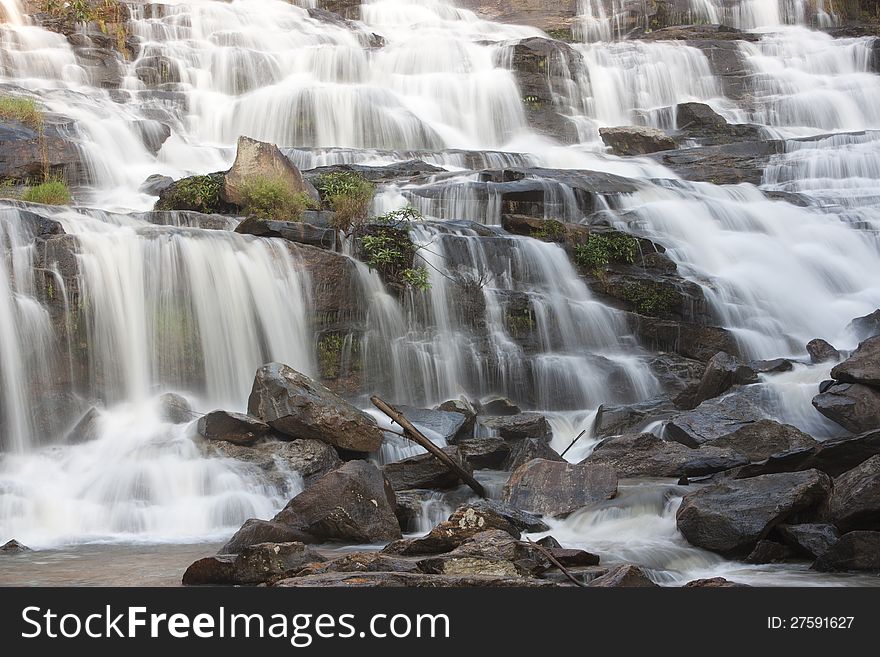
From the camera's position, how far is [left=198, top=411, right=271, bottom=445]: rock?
10.3m

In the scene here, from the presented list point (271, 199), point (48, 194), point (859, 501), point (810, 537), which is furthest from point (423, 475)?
point (48, 194)

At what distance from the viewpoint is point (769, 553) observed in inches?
287

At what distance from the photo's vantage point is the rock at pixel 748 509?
24.3ft

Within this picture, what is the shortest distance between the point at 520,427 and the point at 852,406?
380 cm

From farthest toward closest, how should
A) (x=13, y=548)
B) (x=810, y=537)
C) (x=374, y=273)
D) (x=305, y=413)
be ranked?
(x=374, y=273), (x=305, y=413), (x=13, y=548), (x=810, y=537)

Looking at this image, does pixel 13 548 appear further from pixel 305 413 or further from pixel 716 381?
pixel 716 381

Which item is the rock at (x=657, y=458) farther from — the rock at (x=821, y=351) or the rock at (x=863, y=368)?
the rock at (x=821, y=351)

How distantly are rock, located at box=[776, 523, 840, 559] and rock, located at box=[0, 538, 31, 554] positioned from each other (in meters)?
6.19

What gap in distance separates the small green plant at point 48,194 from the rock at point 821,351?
1131 cm

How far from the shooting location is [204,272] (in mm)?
12727

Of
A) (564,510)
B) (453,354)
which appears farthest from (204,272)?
(564,510)

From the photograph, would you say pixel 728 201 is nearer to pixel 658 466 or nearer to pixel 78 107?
pixel 658 466
